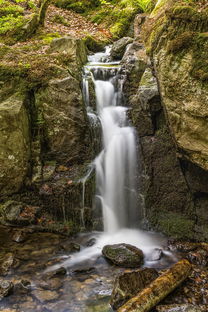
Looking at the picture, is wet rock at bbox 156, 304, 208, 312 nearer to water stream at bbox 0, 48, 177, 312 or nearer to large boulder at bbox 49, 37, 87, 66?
water stream at bbox 0, 48, 177, 312

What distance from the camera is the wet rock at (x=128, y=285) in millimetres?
4066

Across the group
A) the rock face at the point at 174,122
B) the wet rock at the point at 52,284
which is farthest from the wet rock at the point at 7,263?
the rock face at the point at 174,122

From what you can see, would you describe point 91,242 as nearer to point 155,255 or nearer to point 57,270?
point 57,270

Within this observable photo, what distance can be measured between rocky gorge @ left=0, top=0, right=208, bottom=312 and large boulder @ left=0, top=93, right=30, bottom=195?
0.02 m

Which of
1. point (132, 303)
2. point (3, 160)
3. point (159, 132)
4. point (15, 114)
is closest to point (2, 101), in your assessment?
point (15, 114)

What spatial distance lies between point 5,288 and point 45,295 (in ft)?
2.08

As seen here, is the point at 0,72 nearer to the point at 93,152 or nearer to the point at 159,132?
the point at 93,152

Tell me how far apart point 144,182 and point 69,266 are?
2777mm

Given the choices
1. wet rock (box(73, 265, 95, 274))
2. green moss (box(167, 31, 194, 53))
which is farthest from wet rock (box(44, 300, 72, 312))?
green moss (box(167, 31, 194, 53))

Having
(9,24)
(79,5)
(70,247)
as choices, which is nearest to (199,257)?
(70,247)

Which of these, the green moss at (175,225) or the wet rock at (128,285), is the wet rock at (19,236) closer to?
the wet rock at (128,285)

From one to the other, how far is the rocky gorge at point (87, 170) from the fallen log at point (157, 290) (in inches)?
5.8

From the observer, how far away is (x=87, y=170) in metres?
7.12

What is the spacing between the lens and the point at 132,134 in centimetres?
731
